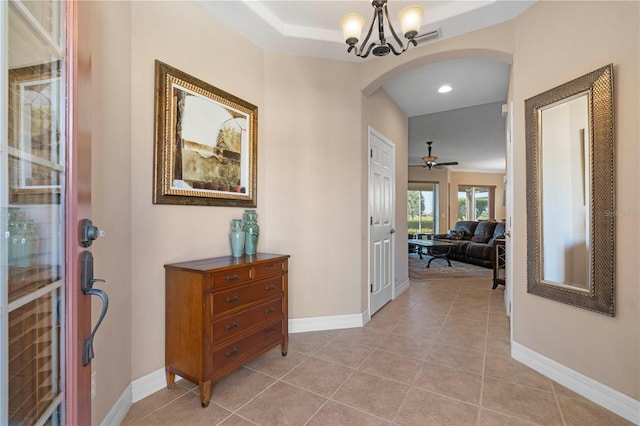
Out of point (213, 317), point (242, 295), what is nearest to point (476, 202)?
point (242, 295)

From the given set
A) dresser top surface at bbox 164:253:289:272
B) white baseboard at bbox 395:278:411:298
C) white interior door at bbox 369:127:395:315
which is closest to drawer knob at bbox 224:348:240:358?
dresser top surface at bbox 164:253:289:272

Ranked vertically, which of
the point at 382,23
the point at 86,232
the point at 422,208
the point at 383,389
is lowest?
the point at 383,389

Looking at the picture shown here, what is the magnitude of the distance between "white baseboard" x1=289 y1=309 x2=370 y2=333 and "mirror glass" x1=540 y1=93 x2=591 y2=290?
1639 millimetres

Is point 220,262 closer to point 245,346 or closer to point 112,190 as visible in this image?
point 245,346

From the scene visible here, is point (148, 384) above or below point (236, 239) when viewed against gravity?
below

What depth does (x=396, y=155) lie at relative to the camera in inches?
167

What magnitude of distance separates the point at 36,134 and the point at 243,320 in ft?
5.09

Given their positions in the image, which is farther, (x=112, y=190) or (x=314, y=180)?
(x=314, y=180)

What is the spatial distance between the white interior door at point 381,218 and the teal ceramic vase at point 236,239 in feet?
5.08

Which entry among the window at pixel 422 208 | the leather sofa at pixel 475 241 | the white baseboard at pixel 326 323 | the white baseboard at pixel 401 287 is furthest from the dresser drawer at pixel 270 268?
the window at pixel 422 208

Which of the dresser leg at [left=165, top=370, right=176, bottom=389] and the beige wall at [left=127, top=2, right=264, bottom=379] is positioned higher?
the beige wall at [left=127, top=2, right=264, bottom=379]

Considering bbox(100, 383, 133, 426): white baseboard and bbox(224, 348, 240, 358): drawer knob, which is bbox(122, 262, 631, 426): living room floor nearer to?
bbox(100, 383, 133, 426): white baseboard

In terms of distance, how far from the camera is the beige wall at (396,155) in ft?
10.5

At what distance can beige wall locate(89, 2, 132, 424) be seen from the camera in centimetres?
146
